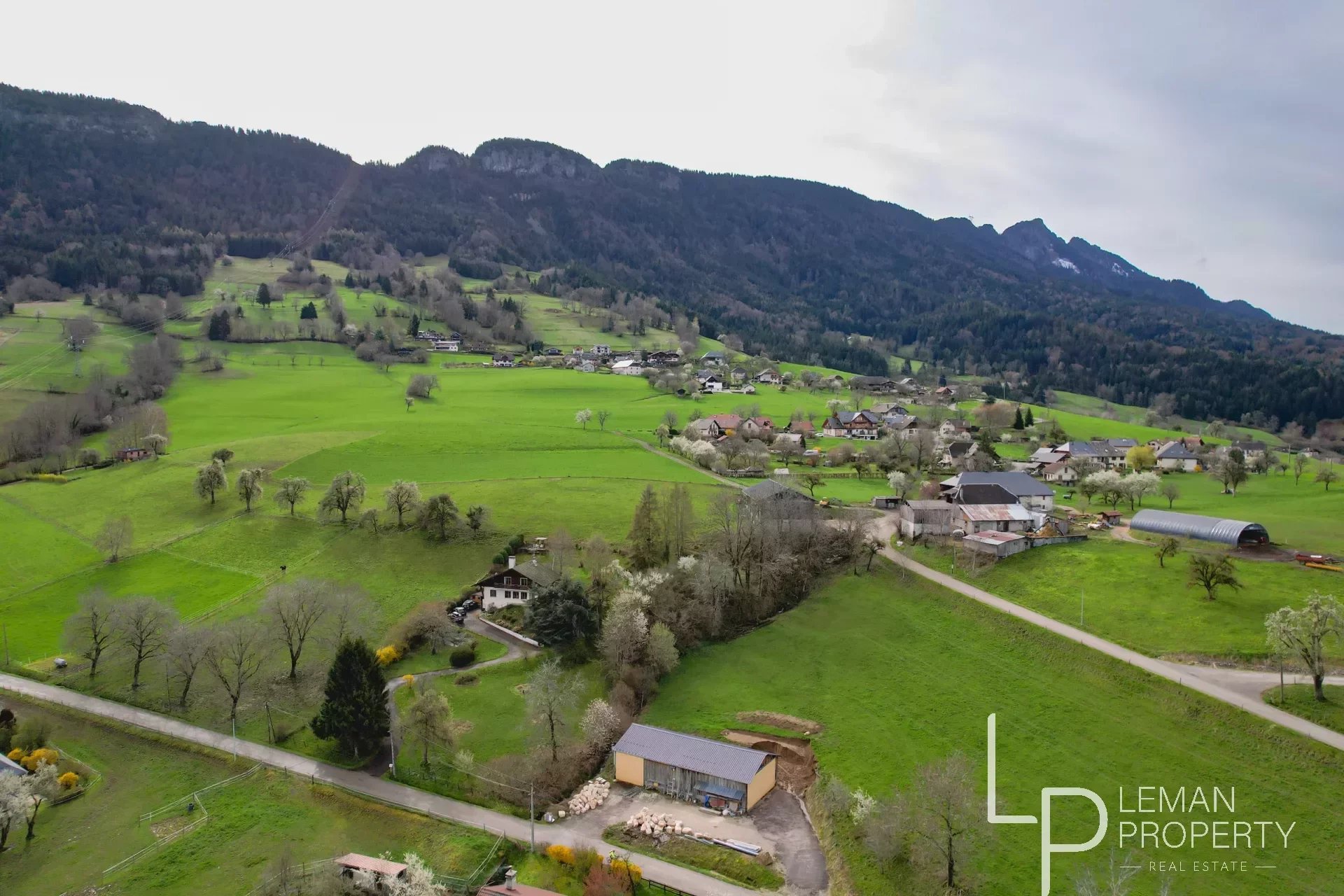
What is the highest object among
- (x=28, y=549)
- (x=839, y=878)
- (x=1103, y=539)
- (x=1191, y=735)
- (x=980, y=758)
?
(x=1103, y=539)

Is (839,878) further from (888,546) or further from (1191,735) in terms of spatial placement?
(888,546)

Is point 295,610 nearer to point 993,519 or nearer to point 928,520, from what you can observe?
point 928,520

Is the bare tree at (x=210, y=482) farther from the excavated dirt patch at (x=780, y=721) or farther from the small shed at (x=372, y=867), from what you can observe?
the excavated dirt patch at (x=780, y=721)

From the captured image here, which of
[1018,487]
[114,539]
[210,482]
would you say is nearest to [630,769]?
[1018,487]

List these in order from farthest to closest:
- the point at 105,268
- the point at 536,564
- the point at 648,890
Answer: the point at 105,268 → the point at 536,564 → the point at 648,890

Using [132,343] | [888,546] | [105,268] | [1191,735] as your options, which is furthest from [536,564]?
[105,268]

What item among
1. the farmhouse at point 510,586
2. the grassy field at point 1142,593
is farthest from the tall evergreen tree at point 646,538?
the grassy field at point 1142,593
